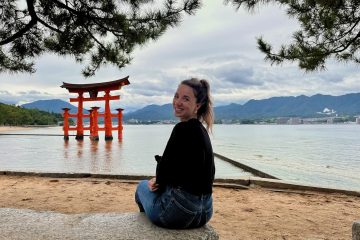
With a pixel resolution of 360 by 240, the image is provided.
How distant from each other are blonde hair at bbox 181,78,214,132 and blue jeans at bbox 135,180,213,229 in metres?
0.47

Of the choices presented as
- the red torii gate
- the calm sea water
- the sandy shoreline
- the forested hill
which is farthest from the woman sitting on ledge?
the forested hill

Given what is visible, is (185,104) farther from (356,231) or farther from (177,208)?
(356,231)

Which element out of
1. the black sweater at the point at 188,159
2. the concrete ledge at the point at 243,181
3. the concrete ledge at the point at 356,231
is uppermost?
the black sweater at the point at 188,159

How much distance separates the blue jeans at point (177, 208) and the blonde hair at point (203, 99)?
1.55 feet

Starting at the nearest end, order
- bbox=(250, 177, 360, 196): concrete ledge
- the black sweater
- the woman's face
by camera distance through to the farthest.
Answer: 1. the black sweater
2. the woman's face
3. bbox=(250, 177, 360, 196): concrete ledge

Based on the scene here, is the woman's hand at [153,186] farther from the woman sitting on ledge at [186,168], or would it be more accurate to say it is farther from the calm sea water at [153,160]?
the calm sea water at [153,160]

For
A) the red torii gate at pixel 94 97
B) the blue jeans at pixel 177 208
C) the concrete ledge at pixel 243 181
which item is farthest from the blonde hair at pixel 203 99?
the red torii gate at pixel 94 97

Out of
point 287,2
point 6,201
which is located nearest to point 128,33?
point 287,2

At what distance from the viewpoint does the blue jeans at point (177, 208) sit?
85.1 inches

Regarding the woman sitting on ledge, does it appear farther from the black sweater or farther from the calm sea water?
the calm sea water

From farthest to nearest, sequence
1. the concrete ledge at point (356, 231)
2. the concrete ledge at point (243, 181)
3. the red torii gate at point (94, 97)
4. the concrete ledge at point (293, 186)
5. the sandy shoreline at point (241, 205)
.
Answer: the red torii gate at point (94, 97), the concrete ledge at point (243, 181), the concrete ledge at point (293, 186), the sandy shoreline at point (241, 205), the concrete ledge at point (356, 231)

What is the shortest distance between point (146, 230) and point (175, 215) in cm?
21

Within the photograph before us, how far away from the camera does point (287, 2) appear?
509 cm

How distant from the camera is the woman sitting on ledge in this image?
2100mm
